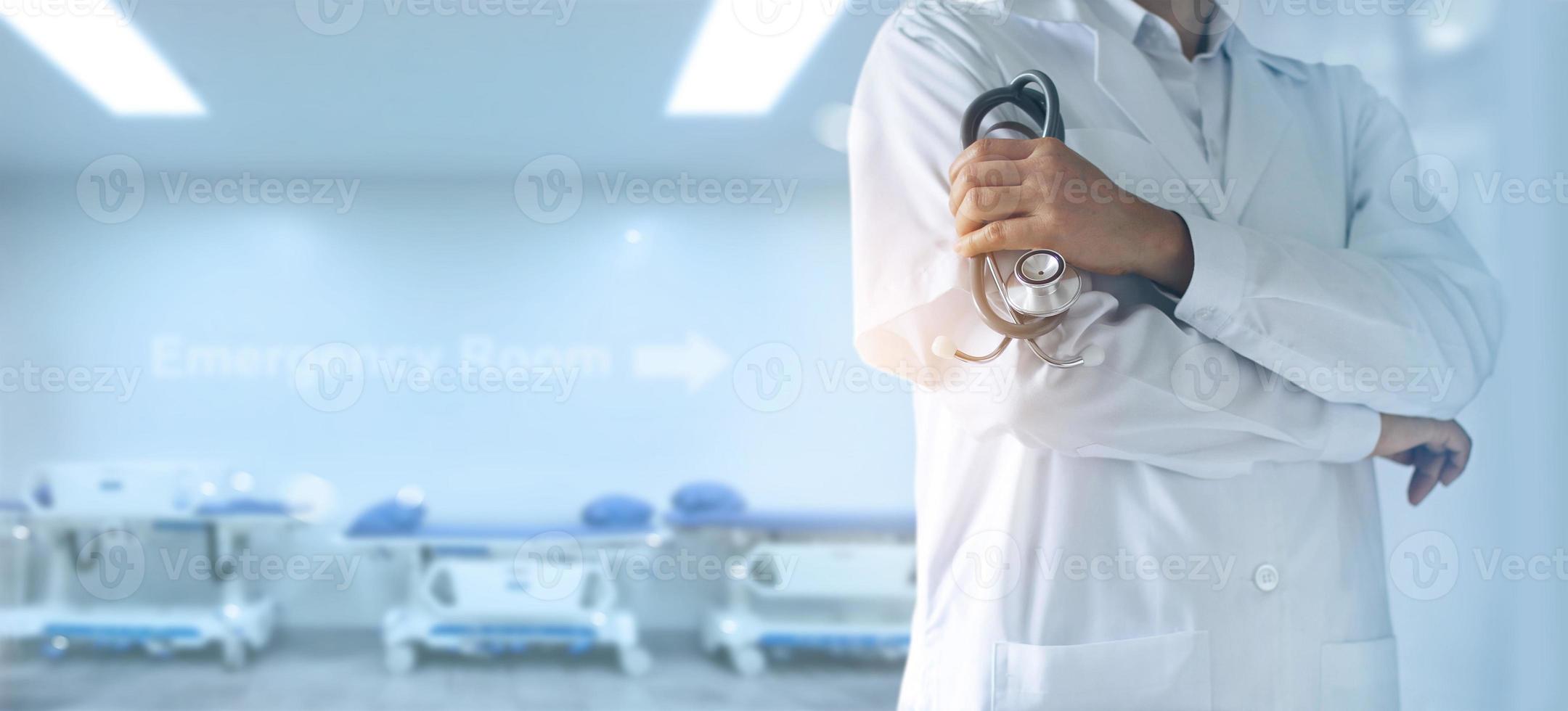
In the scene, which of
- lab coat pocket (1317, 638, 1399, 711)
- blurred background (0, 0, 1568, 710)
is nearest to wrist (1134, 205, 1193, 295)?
lab coat pocket (1317, 638, 1399, 711)

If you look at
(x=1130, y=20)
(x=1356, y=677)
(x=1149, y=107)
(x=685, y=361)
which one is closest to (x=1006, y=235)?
(x=1149, y=107)

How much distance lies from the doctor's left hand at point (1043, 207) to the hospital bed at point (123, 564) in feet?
8.76

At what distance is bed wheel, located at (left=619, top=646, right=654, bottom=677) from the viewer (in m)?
2.85

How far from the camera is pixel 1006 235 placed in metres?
0.75

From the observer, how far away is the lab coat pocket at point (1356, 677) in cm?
90

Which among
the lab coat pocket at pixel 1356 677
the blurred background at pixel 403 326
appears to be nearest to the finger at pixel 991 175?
the lab coat pocket at pixel 1356 677

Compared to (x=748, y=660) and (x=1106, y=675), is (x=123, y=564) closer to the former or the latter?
(x=748, y=660)

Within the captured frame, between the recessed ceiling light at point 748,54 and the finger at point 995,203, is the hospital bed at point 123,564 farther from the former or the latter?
the finger at point 995,203

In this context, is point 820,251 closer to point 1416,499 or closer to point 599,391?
point 599,391

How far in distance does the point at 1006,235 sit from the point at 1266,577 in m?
0.41

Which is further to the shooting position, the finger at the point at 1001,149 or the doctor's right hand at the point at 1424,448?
the doctor's right hand at the point at 1424,448

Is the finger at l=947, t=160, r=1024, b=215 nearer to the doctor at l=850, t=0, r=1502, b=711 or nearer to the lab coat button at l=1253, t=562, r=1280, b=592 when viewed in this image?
the doctor at l=850, t=0, r=1502, b=711

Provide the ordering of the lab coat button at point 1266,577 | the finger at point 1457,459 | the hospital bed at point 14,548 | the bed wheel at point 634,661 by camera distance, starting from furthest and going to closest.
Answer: the bed wheel at point 634,661
the hospital bed at point 14,548
the finger at point 1457,459
the lab coat button at point 1266,577

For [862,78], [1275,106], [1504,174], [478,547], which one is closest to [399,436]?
[478,547]
